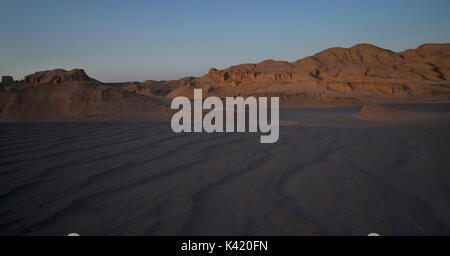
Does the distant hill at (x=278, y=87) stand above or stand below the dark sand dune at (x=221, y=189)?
above

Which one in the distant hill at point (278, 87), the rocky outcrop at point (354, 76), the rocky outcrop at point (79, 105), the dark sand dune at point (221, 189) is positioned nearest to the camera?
the dark sand dune at point (221, 189)

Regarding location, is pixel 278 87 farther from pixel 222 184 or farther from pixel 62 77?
pixel 222 184

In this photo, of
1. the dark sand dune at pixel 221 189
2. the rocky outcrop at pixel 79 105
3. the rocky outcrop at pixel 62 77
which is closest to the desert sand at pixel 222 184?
the dark sand dune at pixel 221 189

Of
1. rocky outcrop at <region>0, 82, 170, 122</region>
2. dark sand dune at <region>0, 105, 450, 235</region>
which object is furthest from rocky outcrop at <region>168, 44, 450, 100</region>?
dark sand dune at <region>0, 105, 450, 235</region>

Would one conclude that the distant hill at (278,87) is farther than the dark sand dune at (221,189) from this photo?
Yes

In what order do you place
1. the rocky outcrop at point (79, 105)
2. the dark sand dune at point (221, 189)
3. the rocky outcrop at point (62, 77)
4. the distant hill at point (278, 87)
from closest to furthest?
the dark sand dune at point (221, 189)
the rocky outcrop at point (79, 105)
the distant hill at point (278, 87)
the rocky outcrop at point (62, 77)

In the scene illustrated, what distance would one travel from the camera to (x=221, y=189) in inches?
76.6

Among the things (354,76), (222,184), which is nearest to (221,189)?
(222,184)

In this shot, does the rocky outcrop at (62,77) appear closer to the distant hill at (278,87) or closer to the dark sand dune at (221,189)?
the distant hill at (278,87)

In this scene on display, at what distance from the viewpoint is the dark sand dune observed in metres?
1.42

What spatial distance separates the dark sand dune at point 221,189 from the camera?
1.42 meters

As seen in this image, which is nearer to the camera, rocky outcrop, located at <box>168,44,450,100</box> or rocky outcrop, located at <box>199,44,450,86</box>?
rocky outcrop, located at <box>168,44,450,100</box>

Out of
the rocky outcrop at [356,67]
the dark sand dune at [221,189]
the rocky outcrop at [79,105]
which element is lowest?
the dark sand dune at [221,189]

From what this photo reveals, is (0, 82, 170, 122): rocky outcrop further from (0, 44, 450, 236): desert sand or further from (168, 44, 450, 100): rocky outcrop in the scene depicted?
(168, 44, 450, 100): rocky outcrop
